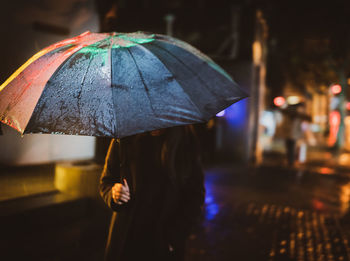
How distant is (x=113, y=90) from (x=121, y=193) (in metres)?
0.78

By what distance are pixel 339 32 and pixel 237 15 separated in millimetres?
8315

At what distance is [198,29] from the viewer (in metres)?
13.2

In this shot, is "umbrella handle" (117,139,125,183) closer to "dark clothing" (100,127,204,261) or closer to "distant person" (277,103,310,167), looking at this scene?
"dark clothing" (100,127,204,261)

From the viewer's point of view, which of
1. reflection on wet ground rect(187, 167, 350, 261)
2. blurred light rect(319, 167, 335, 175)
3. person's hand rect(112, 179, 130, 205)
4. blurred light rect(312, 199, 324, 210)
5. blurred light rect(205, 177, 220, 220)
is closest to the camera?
person's hand rect(112, 179, 130, 205)

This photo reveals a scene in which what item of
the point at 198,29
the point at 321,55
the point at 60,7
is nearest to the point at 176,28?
the point at 198,29

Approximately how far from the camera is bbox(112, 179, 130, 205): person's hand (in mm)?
2113

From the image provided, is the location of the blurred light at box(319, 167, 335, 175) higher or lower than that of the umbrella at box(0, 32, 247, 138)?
lower

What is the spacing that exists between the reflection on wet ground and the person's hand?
252cm

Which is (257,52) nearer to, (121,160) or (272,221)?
(272,221)

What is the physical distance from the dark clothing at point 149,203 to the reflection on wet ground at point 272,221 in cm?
216

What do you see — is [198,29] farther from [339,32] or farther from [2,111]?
[2,111]

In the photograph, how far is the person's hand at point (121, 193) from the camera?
2113mm

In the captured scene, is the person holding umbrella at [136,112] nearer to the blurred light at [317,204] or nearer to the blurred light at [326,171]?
the blurred light at [317,204]

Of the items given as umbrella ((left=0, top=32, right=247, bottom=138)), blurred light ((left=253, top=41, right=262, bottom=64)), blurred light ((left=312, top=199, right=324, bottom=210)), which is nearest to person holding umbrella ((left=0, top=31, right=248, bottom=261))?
umbrella ((left=0, top=32, right=247, bottom=138))
